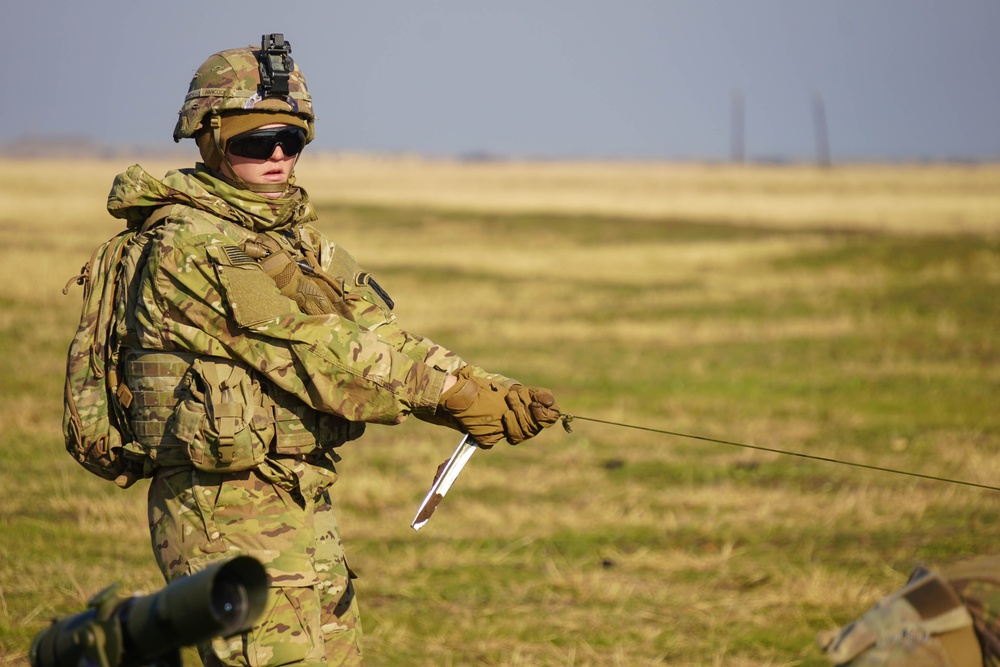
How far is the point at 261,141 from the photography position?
12.9ft

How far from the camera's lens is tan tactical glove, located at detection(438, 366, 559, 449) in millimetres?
3803

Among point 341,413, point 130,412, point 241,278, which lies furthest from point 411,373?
point 130,412

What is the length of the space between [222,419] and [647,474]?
6.49 meters

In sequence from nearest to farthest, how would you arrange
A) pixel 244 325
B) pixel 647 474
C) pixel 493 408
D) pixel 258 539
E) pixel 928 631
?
pixel 928 631
pixel 244 325
pixel 258 539
pixel 493 408
pixel 647 474

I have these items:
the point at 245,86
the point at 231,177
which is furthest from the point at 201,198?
the point at 245,86

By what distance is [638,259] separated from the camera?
2794 centimetres

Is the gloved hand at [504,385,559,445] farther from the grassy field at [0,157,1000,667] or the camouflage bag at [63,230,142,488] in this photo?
the grassy field at [0,157,1000,667]

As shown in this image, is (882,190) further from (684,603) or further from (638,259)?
(684,603)

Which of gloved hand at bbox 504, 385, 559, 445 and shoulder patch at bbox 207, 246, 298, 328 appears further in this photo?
gloved hand at bbox 504, 385, 559, 445

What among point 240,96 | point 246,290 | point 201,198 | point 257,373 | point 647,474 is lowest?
point 647,474

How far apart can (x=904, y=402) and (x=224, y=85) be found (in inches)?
392

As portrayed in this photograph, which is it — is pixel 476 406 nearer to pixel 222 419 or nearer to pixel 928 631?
pixel 222 419

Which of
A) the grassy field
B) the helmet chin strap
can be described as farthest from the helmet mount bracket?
the grassy field

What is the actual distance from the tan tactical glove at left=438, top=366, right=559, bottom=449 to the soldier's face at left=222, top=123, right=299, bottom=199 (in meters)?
0.85
